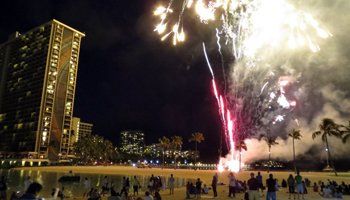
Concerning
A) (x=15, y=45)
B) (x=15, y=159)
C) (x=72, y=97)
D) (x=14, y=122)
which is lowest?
(x=15, y=159)

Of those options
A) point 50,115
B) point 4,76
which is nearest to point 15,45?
point 4,76

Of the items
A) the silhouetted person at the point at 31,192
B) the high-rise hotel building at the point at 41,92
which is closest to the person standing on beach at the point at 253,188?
the silhouetted person at the point at 31,192

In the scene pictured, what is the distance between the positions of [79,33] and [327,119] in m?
125

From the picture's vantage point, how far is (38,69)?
14925 centimetres

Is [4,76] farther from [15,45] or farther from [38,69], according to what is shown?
[38,69]

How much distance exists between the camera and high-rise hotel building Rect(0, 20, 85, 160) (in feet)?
450

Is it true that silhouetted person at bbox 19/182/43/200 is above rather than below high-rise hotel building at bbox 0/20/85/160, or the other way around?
below

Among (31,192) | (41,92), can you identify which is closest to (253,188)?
(31,192)

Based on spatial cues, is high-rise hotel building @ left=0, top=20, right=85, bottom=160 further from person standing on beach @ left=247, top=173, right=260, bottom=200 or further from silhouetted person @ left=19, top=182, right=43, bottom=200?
silhouetted person @ left=19, top=182, right=43, bottom=200

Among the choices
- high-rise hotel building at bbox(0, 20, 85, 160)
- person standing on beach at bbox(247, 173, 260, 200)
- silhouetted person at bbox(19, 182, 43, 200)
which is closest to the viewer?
silhouetted person at bbox(19, 182, 43, 200)

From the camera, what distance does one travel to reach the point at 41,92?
141750mm

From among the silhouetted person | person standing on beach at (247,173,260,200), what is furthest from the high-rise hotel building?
the silhouetted person

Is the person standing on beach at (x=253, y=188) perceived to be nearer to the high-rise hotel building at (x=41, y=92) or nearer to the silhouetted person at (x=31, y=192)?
the silhouetted person at (x=31, y=192)

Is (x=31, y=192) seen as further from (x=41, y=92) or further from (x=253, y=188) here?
(x=41, y=92)
